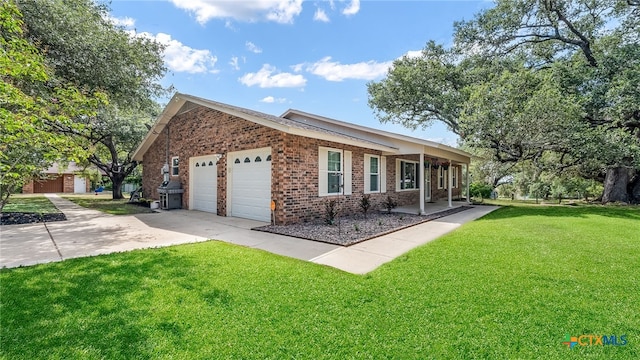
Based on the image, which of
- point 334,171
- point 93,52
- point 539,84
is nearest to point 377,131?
point 334,171

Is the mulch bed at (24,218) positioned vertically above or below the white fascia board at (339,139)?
below

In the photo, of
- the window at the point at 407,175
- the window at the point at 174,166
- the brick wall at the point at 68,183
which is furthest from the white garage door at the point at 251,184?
the brick wall at the point at 68,183

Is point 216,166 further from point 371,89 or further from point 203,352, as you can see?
point 371,89

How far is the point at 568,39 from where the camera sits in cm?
1495

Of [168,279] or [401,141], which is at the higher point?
[401,141]

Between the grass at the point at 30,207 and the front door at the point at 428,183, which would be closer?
the grass at the point at 30,207

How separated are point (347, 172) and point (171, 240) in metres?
6.00

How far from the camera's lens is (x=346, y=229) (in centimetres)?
762

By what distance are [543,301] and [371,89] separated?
18713mm

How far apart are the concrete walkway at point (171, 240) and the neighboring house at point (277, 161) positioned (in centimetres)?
130

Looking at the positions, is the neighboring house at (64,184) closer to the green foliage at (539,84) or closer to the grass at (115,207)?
the grass at (115,207)

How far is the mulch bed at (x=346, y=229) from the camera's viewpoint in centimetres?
652

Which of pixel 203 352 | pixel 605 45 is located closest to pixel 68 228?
pixel 203 352

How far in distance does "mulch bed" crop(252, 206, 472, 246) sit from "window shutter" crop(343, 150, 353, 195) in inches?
41.6
